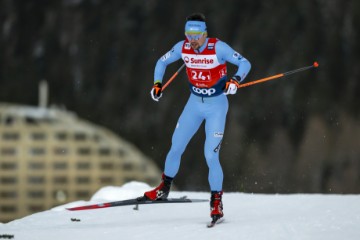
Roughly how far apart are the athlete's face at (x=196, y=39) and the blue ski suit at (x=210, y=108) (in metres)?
0.05

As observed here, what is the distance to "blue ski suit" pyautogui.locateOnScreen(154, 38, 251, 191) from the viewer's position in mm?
6773

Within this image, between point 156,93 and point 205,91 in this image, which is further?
point 156,93

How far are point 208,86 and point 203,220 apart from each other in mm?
1357

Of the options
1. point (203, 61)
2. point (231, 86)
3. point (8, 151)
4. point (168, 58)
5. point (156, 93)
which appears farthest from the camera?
point (8, 151)

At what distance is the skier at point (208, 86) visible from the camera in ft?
22.1

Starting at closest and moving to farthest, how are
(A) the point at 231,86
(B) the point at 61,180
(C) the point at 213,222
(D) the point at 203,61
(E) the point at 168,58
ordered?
(A) the point at 231,86 < (C) the point at 213,222 < (D) the point at 203,61 < (E) the point at 168,58 < (B) the point at 61,180

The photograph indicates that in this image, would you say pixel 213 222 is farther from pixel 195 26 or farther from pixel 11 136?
pixel 11 136

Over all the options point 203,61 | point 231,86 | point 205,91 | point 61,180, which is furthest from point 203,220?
point 61,180

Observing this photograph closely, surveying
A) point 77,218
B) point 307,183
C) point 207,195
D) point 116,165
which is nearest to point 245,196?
point 207,195

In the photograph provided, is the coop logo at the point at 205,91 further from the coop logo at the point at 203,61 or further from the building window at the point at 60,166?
the building window at the point at 60,166

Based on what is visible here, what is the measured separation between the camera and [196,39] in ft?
22.2

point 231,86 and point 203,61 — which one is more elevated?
point 203,61

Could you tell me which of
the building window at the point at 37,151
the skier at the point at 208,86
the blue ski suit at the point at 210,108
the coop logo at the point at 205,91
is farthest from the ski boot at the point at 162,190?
the building window at the point at 37,151

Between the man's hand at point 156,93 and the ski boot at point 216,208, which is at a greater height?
the man's hand at point 156,93
